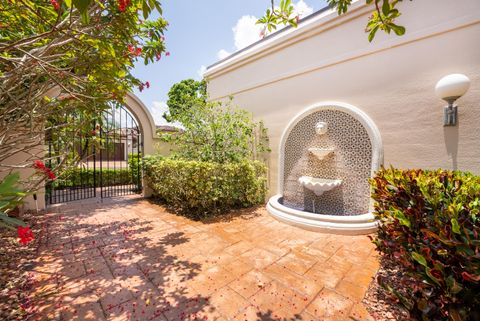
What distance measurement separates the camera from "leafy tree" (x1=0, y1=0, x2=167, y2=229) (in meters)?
2.61

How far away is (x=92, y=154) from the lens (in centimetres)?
484

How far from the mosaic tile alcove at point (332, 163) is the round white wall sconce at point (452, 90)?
1.54 m

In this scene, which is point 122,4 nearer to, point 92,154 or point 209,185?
point 92,154

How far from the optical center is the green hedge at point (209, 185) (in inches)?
223

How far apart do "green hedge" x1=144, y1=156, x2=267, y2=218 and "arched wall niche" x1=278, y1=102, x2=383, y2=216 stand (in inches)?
40.6

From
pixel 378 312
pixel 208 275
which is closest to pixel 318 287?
pixel 378 312

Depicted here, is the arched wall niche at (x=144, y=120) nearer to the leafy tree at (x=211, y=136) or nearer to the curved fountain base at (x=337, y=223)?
the leafy tree at (x=211, y=136)

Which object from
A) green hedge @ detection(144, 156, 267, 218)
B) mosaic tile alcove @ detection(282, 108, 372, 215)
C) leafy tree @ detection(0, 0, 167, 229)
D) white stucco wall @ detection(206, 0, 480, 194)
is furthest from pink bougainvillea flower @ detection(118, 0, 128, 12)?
mosaic tile alcove @ detection(282, 108, 372, 215)

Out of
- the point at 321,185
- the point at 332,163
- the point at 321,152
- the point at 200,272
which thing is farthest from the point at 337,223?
the point at 200,272

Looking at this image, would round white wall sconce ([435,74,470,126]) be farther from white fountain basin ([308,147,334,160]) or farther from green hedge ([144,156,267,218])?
green hedge ([144,156,267,218])

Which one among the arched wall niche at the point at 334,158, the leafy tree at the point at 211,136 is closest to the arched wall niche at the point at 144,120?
the leafy tree at the point at 211,136

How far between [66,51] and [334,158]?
6357 millimetres

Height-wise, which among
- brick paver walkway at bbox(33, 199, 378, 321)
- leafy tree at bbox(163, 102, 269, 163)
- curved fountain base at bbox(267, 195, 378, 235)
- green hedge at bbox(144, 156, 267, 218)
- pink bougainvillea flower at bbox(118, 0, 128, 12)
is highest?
pink bougainvillea flower at bbox(118, 0, 128, 12)

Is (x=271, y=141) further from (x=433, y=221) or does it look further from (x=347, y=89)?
(x=433, y=221)
